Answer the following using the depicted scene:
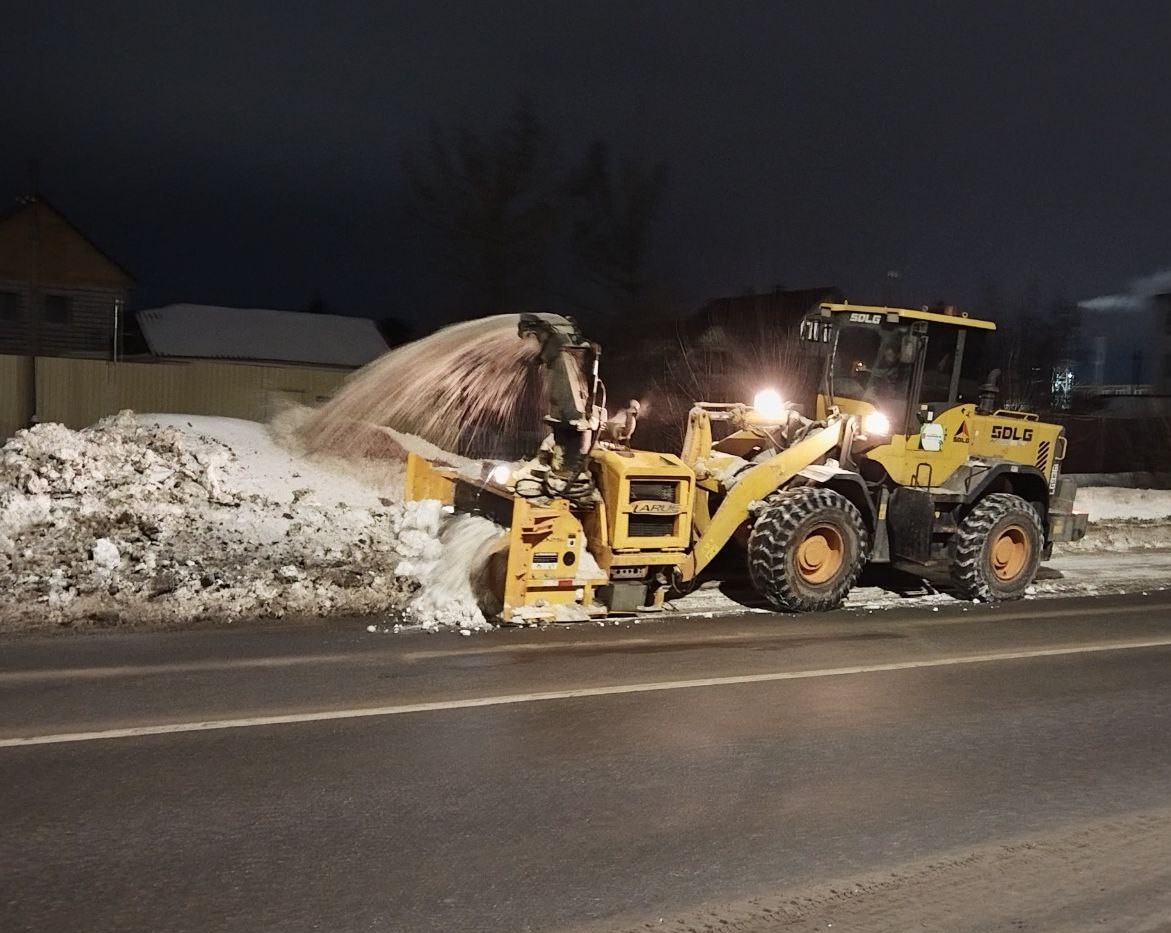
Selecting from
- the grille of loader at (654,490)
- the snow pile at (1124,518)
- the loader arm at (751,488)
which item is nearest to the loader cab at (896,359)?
the loader arm at (751,488)

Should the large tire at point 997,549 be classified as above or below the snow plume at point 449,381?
below

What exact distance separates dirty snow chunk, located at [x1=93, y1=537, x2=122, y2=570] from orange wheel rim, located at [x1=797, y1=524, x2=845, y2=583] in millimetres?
6751

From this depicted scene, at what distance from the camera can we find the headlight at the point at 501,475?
980 cm

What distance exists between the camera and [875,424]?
11.1m

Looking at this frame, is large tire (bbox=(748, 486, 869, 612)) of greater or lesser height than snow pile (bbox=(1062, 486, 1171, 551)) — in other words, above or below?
above

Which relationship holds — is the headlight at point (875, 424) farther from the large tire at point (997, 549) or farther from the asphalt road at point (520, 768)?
the asphalt road at point (520, 768)

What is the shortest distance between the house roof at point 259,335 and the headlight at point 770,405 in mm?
26148

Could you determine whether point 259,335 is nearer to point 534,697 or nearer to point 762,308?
point 762,308

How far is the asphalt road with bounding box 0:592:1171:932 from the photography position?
13.8ft

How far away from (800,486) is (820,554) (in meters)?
0.69

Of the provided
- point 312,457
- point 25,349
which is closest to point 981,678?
point 312,457

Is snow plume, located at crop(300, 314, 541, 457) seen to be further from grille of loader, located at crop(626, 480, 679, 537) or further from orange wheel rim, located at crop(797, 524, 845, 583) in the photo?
orange wheel rim, located at crop(797, 524, 845, 583)

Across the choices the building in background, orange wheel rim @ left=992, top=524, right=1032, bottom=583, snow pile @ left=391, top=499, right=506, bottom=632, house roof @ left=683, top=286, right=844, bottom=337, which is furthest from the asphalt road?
the building in background

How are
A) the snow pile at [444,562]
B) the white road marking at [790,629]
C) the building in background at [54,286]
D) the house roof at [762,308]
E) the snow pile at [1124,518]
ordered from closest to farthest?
the white road marking at [790,629]
the snow pile at [444,562]
the snow pile at [1124,518]
the house roof at [762,308]
the building in background at [54,286]
